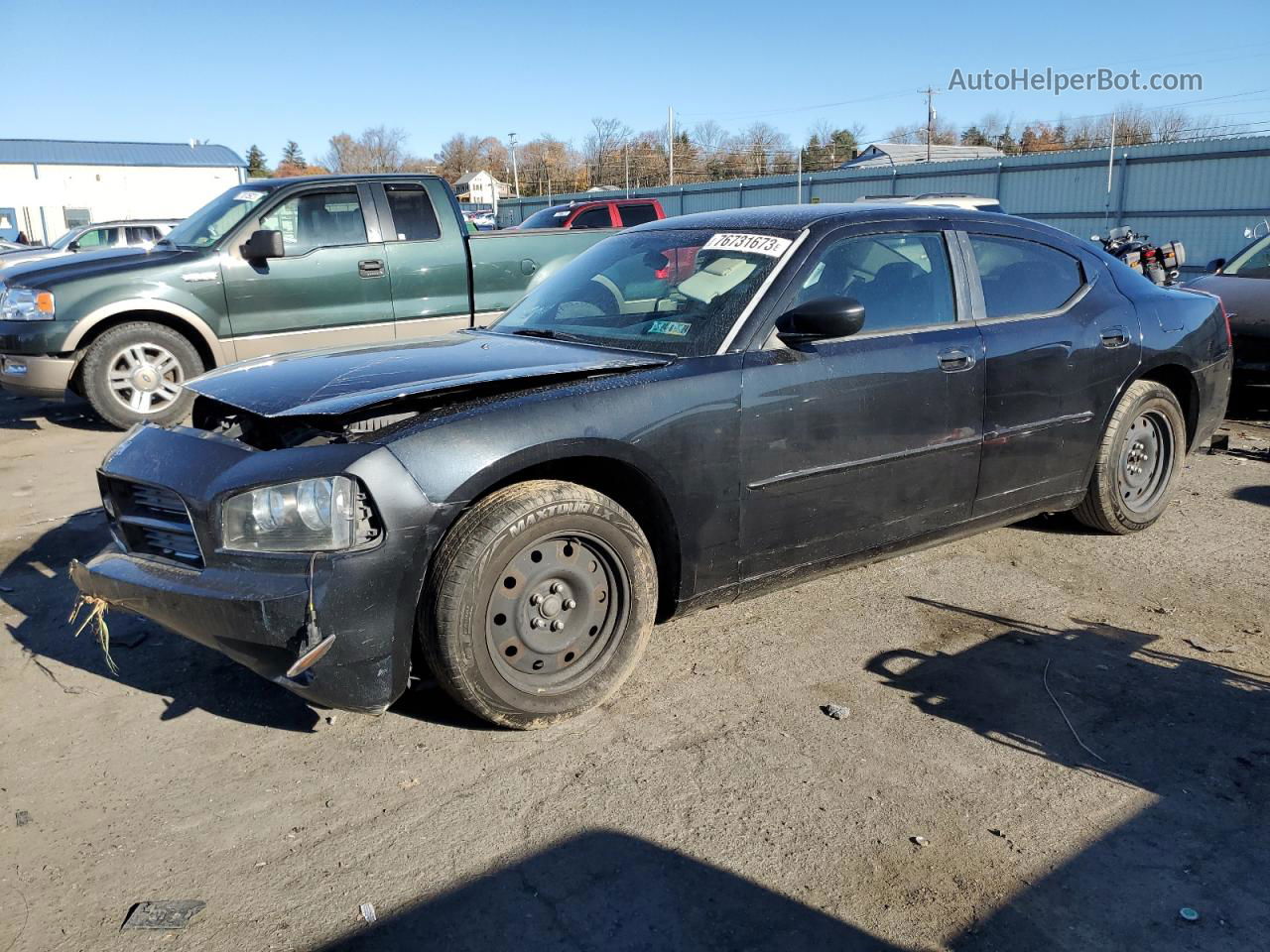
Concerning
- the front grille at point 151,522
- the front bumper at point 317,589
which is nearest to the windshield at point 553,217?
the front grille at point 151,522

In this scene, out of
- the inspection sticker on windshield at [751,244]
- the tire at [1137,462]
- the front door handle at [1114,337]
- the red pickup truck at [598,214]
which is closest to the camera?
the inspection sticker on windshield at [751,244]

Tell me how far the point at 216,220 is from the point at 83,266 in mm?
1084

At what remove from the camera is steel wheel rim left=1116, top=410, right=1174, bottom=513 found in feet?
16.7

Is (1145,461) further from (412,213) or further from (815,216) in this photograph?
(412,213)

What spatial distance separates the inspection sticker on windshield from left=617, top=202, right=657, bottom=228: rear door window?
13.0 meters

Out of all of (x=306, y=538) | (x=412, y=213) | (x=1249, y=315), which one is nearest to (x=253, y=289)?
(x=412, y=213)

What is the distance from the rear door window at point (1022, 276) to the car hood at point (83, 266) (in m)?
6.37

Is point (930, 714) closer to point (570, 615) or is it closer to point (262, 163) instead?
point (570, 615)

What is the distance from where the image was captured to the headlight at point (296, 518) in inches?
113

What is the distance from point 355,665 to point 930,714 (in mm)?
1907

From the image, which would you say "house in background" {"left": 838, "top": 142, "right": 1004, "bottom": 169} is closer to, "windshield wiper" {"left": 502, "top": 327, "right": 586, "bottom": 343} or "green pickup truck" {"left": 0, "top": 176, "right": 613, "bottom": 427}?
"green pickup truck" {"left": 0, "top": 176, "right": 613, "bottom": 427}

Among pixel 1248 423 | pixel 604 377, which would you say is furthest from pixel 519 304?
pixel 1248 423

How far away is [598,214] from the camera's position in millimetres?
17078

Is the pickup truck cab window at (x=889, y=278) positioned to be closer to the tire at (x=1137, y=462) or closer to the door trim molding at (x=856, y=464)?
the door trim molding at (x=856, y=464)
